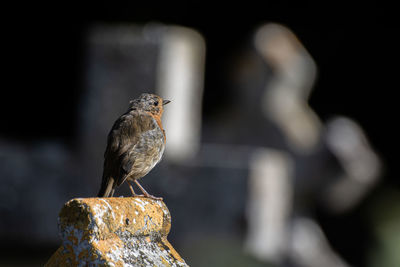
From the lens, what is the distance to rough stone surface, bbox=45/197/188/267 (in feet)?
5.48

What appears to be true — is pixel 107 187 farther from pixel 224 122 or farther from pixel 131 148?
pixel 224 122

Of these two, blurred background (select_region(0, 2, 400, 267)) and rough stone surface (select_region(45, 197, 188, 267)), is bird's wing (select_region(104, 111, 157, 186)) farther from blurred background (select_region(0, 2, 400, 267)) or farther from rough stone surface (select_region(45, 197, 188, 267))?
blurred background (select_region(0, 2, 400, 267))

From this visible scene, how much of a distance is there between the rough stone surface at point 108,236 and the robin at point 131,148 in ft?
2.64

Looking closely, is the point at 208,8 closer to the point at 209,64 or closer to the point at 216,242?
the point at 209,64

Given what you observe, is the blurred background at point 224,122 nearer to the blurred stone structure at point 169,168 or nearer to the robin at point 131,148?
the blurred stone structure at point 169,168

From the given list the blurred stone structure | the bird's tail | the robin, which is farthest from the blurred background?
the bird's tail

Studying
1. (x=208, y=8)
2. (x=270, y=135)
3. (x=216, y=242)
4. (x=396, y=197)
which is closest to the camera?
(x=216, y=242)

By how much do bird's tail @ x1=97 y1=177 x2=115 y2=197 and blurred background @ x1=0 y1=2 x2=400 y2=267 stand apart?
207 cm

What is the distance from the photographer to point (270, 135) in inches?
304

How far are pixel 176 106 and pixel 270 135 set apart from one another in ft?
7.66

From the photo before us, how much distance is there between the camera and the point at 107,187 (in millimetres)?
2740

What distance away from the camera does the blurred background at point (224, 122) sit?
213 inches

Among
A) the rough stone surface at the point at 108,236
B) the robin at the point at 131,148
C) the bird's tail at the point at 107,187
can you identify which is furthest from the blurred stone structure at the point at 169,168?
the rough stone surface at the point at 108,236

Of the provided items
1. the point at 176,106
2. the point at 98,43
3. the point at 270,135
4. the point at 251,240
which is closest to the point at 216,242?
the point at 251,240
